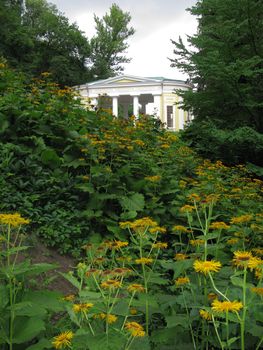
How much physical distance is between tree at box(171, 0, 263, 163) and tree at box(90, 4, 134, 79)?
41.3 m

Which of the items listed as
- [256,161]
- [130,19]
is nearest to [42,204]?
[256,161]

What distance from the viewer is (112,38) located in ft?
163

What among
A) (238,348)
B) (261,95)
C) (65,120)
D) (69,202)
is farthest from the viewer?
(261,95)

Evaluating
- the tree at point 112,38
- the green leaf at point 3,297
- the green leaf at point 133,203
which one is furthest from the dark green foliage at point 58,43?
the green leaf at point 3,297

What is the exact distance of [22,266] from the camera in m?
1.69

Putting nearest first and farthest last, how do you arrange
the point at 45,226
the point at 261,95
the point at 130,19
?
the point at 45,226, the point at 261,95, the point at 130,19

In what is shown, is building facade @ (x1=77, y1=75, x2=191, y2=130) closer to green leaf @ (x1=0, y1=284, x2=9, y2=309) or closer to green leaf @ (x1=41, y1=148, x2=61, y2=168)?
green leaf @ (x1=41, y1=148, x2=61, y2=168)

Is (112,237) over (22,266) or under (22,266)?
under

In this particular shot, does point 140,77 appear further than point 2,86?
Yes

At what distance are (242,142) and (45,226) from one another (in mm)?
3366

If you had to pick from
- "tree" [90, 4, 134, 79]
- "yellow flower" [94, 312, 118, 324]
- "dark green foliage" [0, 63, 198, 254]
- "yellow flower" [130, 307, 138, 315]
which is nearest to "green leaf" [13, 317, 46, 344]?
"yellow flower" [94, 312, 118, 324]

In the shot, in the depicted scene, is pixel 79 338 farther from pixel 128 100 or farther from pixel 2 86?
pixel 128 100

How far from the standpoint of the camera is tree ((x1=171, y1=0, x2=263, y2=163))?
600 cm

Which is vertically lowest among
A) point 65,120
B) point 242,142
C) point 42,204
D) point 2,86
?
point 42,204
